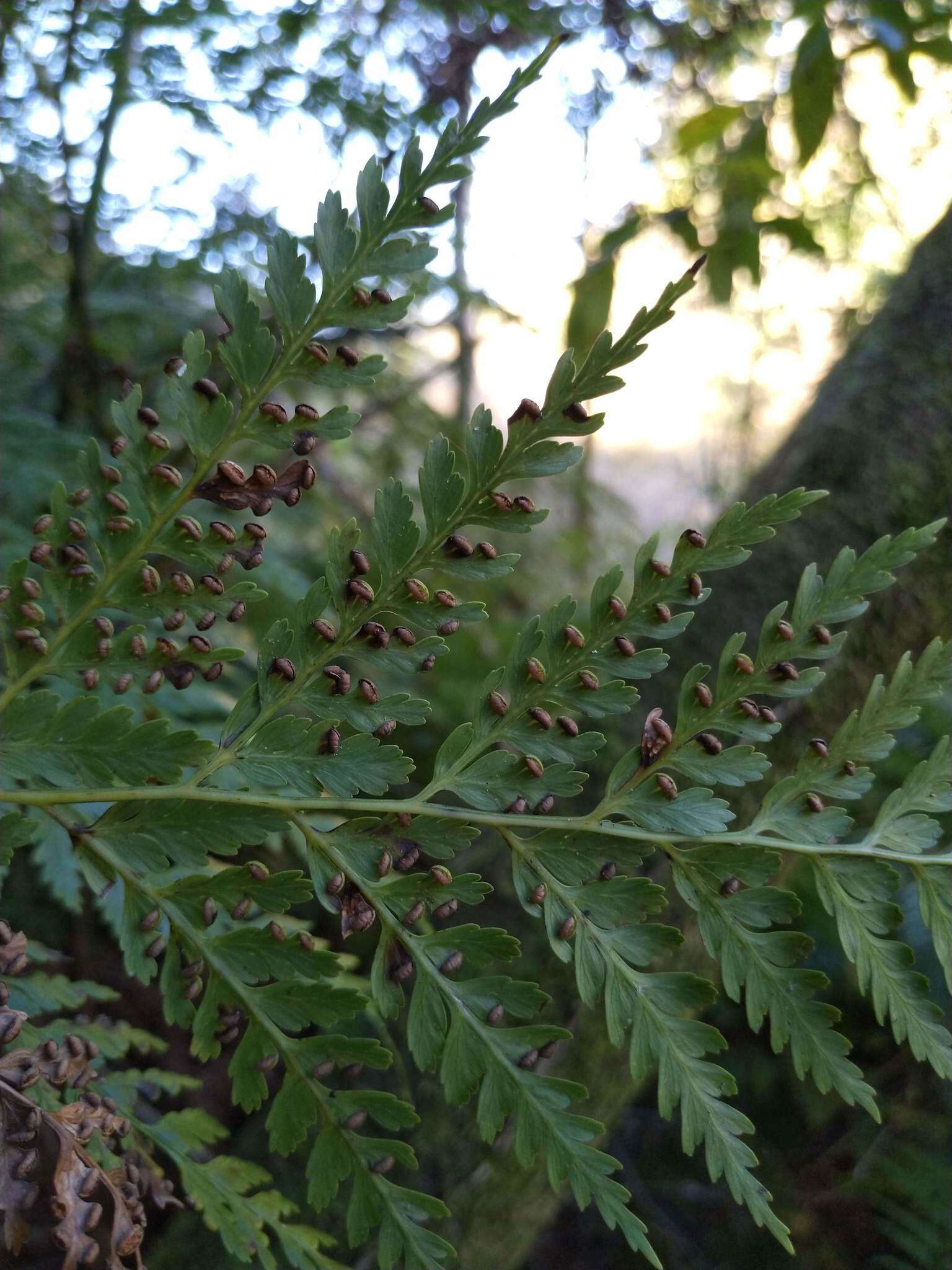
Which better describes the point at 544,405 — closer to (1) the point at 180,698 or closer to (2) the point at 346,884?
(2) the point at 346,884

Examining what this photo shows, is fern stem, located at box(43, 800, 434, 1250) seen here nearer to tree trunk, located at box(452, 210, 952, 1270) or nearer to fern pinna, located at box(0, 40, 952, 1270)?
fern pinna, located at box(0, 40, 952, 1270)

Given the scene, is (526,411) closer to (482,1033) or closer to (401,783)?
(401,783)

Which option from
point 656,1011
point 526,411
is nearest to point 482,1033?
point 656,1011

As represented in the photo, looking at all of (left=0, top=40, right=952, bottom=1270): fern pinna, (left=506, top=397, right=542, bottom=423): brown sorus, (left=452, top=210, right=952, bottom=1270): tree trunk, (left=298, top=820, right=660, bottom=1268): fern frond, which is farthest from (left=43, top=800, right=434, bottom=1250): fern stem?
(left=506, top=397, right=542, bottom=423): brown sorus

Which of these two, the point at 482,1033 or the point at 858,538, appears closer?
the point at 482,1033

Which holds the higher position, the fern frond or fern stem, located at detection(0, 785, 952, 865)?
fern stem, located at detection(0, 785, 952, 865)

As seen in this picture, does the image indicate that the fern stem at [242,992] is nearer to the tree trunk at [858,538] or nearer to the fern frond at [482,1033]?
the fern frond at [482,1033]

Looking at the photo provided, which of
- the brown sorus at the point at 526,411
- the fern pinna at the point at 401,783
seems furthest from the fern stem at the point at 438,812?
the brown sorus at the point at 526,411

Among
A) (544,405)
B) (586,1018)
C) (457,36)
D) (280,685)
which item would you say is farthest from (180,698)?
(457,36)
